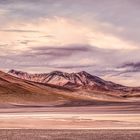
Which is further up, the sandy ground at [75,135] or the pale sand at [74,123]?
the sandy ground at [75,135]

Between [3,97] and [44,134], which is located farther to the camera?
[3,97]

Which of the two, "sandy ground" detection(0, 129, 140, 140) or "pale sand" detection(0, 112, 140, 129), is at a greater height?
"sandy ground" detection(0, 129, 140, 140)

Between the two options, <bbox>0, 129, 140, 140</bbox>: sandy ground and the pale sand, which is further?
the pale sand

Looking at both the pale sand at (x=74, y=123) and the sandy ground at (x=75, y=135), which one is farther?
the pale sand at (x=74, y=123)

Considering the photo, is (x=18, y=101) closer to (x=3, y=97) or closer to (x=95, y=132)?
(x=3, y=97)

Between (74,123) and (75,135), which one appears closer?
(75,135)

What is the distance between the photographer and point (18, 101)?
118 meters

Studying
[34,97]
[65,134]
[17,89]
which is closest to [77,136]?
[65,134]

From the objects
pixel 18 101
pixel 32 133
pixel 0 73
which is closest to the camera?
pixel 32 133

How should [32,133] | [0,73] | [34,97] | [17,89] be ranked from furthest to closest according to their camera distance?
1. [0,73]
2. [17,89]
3. [34,97]
4. [32,133]

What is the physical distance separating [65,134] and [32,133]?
2.28 m

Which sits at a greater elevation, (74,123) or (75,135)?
(75,135)

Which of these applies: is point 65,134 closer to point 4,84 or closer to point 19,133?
point 19,133

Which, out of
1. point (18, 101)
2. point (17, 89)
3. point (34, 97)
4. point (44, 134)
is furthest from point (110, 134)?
point (17, 89)
